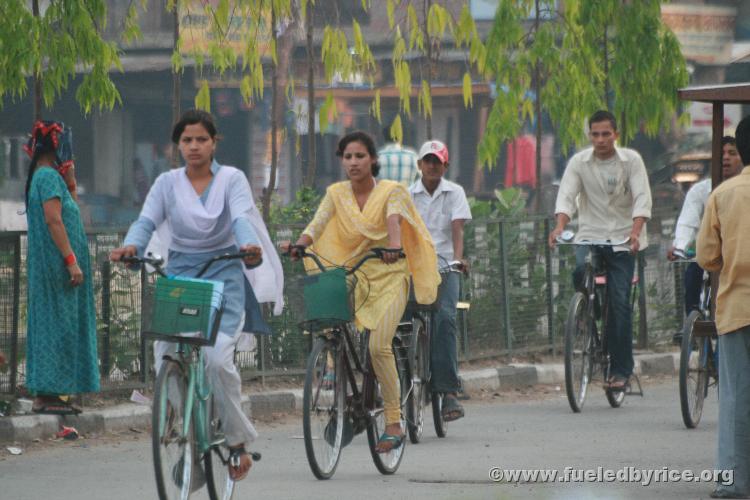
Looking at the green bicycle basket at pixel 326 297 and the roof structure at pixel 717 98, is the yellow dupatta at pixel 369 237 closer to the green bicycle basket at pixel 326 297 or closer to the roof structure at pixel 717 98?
the green bicycle basket at pixel 326 297

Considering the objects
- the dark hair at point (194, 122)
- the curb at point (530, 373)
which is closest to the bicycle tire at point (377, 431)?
the dark hair at point (194, 122)

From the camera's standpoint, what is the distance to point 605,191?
11.8 meters

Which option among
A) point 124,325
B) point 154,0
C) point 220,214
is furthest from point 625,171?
point 154,0

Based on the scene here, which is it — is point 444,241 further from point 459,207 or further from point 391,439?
point 391,439

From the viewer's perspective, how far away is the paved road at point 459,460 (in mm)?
7949

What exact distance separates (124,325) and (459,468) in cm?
354

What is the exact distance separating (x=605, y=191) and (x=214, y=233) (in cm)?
506

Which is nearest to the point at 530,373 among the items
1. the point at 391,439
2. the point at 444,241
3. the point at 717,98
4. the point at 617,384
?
the point at 617,384

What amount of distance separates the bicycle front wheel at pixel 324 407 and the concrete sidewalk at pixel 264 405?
98.9 inches

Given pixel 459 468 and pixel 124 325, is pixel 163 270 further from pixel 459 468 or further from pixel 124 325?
pixel 124 325

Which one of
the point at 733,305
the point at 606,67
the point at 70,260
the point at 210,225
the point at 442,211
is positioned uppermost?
the point at 606,67

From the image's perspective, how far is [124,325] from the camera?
11.5m

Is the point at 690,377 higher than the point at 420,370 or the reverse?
the reverse

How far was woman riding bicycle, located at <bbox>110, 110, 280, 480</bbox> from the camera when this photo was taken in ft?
23.5
